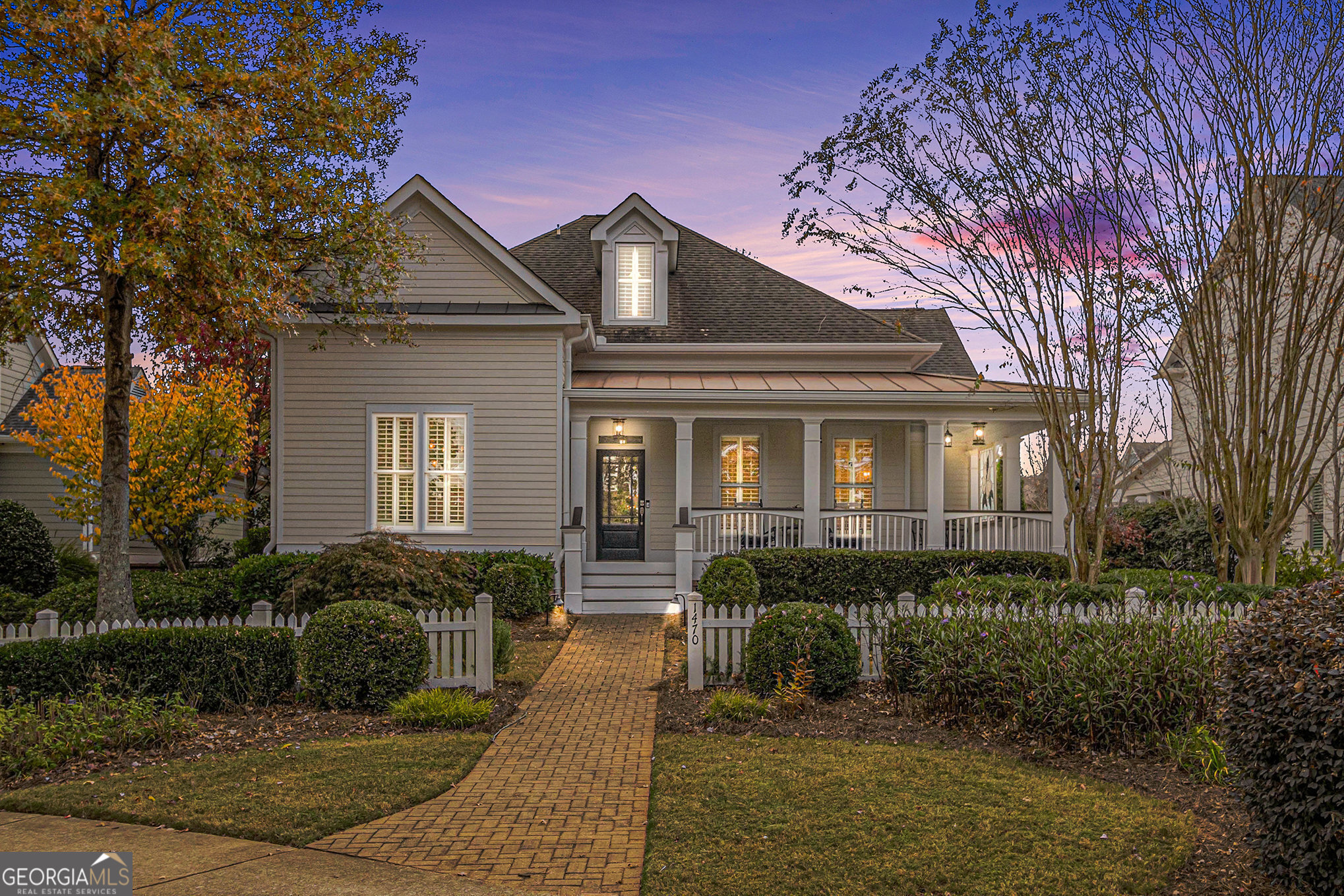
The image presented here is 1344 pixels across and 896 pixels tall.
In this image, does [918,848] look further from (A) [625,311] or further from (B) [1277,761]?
(A) [625,311]

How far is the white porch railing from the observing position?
14.6 metres

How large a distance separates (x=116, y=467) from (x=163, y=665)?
288 centimetres

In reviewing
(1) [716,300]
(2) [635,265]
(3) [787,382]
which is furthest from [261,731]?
(1) [716,300]

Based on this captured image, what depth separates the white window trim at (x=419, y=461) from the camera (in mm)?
13922

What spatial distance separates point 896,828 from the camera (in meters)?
4.80

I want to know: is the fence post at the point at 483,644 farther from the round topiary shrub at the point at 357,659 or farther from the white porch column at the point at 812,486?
the white porch column at the point at 812,486

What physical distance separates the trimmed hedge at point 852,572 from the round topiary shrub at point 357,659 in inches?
245

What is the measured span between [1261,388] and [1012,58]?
16.0 ft

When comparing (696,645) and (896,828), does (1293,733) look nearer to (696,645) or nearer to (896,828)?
(896,828)

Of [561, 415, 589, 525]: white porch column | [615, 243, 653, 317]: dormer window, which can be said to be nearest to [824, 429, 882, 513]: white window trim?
[615, 243, 653, 317]: dormer window

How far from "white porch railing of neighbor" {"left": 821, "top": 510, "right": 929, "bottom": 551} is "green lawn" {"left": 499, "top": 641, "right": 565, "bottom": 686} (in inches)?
228

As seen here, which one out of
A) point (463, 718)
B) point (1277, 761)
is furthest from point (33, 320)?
point (1277, 761)

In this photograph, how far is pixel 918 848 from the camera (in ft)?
14.8

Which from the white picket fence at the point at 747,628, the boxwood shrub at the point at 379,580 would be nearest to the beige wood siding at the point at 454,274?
the boxwood shrub at the point at 379,580
